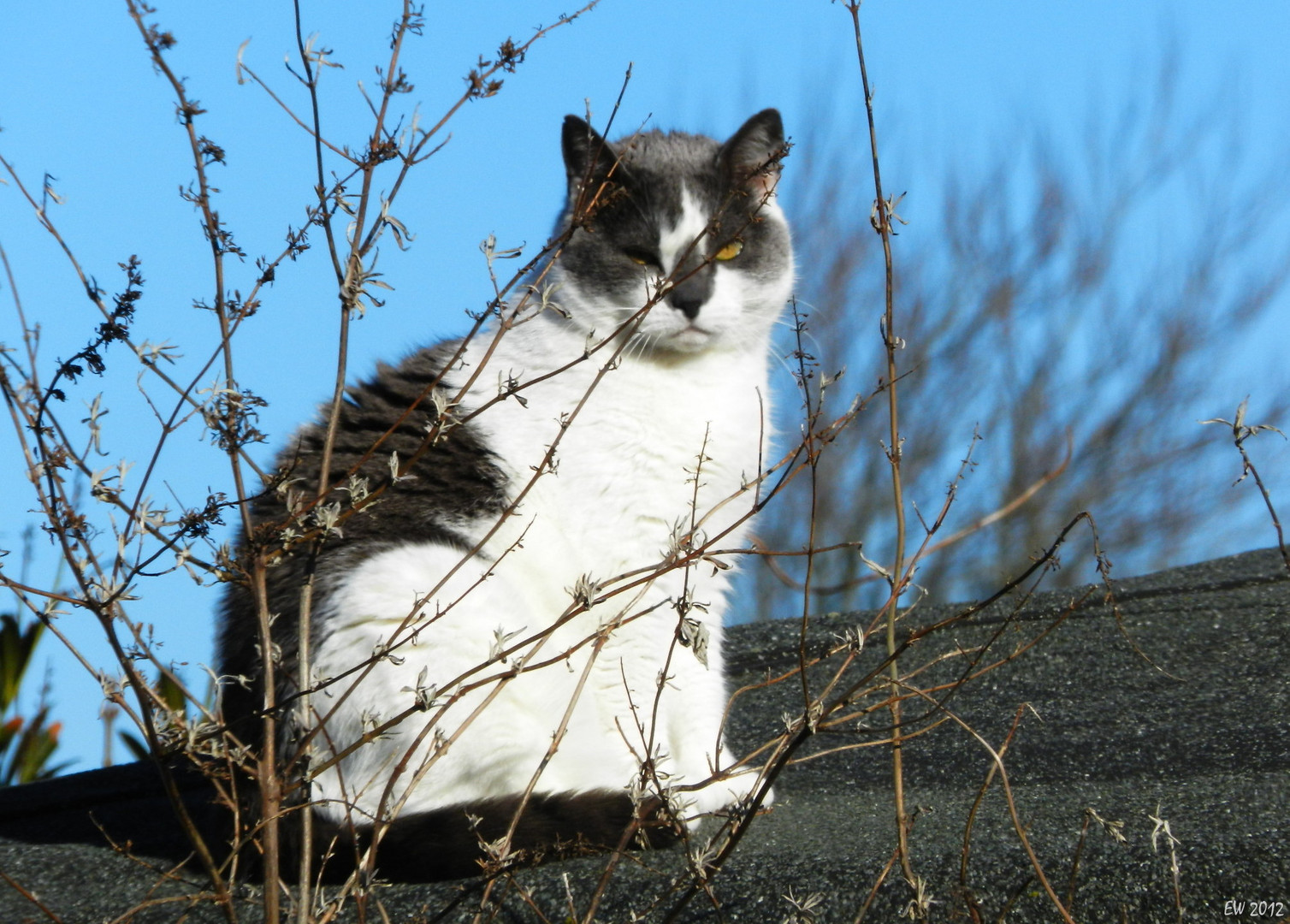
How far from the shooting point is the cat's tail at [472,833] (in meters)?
2.07

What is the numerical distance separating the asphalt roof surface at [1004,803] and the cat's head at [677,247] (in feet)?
3.63

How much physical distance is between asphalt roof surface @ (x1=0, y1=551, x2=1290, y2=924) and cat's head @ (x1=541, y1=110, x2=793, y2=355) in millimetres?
1105

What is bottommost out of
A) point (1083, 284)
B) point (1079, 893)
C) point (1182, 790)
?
point (1079, 893)

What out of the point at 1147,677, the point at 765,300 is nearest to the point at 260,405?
the point at 765,300

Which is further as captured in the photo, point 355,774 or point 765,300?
point 765,300

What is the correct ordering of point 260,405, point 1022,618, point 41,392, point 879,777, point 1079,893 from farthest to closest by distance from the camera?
point 1022,618 < point 879,777 < point 1079,893 < point 41,392 < point 260,405

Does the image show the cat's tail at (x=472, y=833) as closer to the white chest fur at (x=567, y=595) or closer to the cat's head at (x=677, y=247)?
the white chest fur at (x=567, y=595)

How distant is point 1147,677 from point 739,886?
2282mm

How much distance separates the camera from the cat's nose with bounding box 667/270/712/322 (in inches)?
113

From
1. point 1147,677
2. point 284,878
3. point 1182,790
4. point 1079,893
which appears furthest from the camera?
point 1147,677

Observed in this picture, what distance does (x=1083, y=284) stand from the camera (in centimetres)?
841

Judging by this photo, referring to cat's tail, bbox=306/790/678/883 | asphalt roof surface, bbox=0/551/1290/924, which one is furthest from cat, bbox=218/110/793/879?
asphalt roof surface, bbox=0/551/1290/924

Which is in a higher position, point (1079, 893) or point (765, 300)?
point (765, 300)

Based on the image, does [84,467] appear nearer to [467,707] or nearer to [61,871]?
[467,707]
